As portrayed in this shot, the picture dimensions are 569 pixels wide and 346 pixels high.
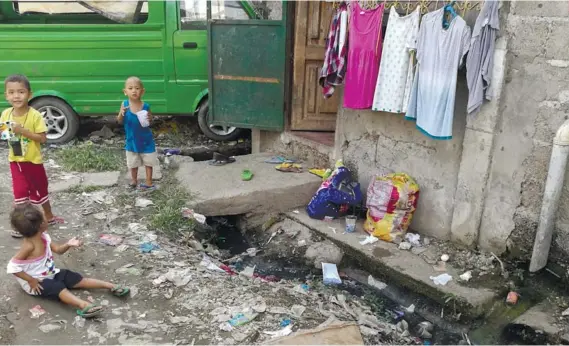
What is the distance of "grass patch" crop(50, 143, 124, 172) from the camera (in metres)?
5.93

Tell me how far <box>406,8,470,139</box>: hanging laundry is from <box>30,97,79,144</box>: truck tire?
4884 mm

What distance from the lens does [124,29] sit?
6.63 metres

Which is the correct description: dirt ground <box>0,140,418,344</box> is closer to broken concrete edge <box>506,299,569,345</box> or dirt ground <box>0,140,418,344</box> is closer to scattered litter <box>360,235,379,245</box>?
scattered litter <box>360,235,379,245</box>

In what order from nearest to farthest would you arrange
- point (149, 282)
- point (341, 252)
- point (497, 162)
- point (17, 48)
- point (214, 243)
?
point (149, 282) → point (497, 162) → point (341, 252) → point (214, 243) → point (17, 48)

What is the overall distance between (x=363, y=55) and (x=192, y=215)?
87.9 inches

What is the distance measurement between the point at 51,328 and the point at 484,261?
327cm

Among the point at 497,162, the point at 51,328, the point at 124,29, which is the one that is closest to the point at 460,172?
the point at 497,162

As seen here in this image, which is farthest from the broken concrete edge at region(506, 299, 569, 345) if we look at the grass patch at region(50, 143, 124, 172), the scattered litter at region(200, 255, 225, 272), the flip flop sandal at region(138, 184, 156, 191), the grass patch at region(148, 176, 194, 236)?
the grass patch at region(50, 143, 124, 172)

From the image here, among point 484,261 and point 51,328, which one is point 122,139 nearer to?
point 51,328

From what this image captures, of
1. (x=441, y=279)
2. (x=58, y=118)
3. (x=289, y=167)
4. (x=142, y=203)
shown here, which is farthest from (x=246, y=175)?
(x=58, y=118)

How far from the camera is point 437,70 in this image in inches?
160

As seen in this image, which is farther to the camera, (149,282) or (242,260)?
(242,260)

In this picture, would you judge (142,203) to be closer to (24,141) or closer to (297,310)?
(24,141)

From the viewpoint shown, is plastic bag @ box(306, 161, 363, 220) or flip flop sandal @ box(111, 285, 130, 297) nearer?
flip flop sandal @ box(111, 285, 130, 297)
